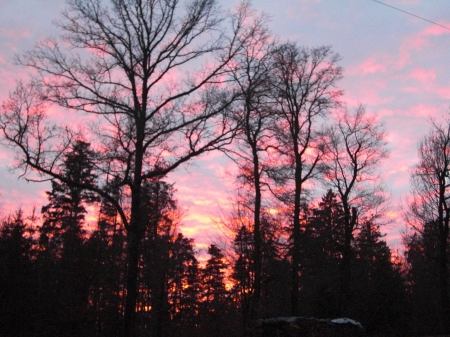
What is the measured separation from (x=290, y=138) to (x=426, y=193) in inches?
397

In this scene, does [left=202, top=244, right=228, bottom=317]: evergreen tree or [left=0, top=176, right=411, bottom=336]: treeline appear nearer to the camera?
[left=0, top=176, right=411, bottom=336]: treeline

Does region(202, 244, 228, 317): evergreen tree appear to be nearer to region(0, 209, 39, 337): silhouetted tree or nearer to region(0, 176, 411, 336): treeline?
region(0, 176, 411, 336): treeline

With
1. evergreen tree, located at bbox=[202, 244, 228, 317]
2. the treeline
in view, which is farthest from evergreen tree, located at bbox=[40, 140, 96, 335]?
evergreen tree, located at bbox=[202, 244, 228, 317]

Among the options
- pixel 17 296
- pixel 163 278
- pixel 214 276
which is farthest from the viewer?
pixel 214 276

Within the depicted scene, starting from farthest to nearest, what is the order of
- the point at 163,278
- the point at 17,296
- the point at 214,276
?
the point at 214,276
the point at 163,278
the point at 17,296

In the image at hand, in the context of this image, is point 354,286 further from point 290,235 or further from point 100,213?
point 100,213

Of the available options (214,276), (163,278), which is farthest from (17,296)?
(214,276)

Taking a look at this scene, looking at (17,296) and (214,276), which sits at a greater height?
(214,276)

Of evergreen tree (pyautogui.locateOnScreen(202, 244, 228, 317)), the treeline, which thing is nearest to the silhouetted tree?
the treeline

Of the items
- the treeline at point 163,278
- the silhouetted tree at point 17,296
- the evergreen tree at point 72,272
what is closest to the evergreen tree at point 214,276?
the treeline at point 163,278

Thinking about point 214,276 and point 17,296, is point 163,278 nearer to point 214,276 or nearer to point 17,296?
point 214,276

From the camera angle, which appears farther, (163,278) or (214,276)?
(214,276)

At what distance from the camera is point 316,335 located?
1532 centimetres

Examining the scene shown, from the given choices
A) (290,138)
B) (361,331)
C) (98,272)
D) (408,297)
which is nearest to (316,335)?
(361,331)
